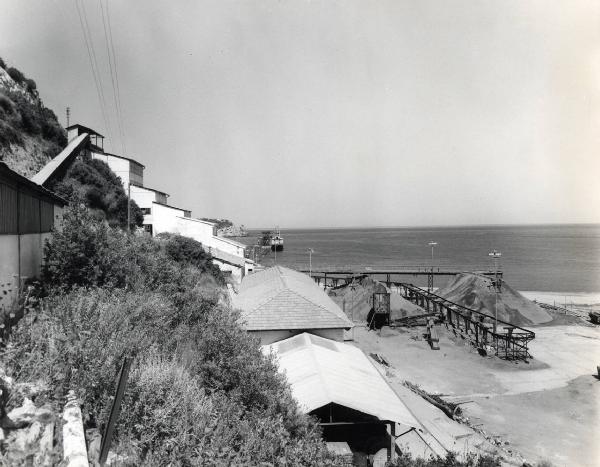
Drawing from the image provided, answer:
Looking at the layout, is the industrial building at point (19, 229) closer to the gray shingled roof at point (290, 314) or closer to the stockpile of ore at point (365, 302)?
the gray shingled roof at point (290, 314)

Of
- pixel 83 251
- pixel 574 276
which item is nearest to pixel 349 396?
pixel 83 251

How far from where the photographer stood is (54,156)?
112ft

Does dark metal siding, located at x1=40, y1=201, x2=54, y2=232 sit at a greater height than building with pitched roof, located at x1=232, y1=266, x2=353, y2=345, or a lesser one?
greater

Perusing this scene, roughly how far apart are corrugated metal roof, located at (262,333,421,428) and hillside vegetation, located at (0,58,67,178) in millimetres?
22720

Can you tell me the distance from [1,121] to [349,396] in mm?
29980

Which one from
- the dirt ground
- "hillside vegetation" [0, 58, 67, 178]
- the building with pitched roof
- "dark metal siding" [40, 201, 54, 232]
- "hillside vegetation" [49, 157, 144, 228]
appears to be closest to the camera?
"dark metal siding" [40, 201, 54, 232]

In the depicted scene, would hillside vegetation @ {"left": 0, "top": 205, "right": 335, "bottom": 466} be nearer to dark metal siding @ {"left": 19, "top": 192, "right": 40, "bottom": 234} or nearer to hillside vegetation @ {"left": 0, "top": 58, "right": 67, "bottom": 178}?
dark metal siding @ {"left": 19, "top": 192, "right": 40, "bottom": 234}

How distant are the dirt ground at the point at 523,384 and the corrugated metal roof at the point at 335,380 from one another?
21.5ft

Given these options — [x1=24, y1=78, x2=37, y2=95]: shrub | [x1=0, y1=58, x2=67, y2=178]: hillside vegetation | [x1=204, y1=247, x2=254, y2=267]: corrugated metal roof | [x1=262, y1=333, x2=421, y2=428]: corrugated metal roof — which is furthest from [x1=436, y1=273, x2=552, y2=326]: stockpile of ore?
[x1=24, y1=78, x2=37, y2=95]: shrub

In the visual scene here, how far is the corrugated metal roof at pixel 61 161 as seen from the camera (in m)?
27.9

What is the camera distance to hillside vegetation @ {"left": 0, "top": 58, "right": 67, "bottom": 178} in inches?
1087

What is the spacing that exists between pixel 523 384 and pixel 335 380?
1746cm

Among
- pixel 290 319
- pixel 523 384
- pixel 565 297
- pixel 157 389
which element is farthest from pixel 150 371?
pixel 565 297

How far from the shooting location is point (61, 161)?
32000 mm
